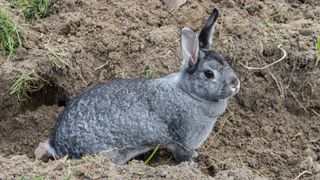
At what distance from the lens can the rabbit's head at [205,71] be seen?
5.79m

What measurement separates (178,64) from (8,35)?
1.71 m

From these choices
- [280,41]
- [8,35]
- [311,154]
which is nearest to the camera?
[311,154]

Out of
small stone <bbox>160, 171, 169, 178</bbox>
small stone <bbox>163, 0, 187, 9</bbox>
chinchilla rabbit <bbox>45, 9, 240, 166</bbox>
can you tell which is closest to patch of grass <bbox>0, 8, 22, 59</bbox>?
chinchilla rabbit <bbox>45, 9, 240, 166</bbox>

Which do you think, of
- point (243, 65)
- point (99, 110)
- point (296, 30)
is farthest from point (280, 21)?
point (99, 110)

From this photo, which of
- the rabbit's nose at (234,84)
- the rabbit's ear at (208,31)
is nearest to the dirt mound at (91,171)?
the rabbit's nose at (234,84)

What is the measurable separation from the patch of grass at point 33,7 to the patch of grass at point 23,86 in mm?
924

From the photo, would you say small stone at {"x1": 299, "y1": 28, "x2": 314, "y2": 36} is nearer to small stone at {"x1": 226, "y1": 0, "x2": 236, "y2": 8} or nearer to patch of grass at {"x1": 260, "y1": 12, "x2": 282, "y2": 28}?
patch of grass at {"x1": 260, "y1": 12, "x2": 282, "y2": 28}

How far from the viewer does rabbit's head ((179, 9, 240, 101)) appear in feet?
19.0

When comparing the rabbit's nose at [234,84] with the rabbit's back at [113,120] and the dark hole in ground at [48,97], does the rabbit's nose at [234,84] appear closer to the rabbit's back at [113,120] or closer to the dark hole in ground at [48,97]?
the rabbit's back at [113,120]

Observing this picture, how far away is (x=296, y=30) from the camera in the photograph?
703 centimetres

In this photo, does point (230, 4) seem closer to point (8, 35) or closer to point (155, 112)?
point (155, 112)

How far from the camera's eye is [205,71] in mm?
5852

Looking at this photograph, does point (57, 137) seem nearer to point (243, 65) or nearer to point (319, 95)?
point (243, 65)

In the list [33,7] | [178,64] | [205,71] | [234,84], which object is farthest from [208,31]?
[33,7]
